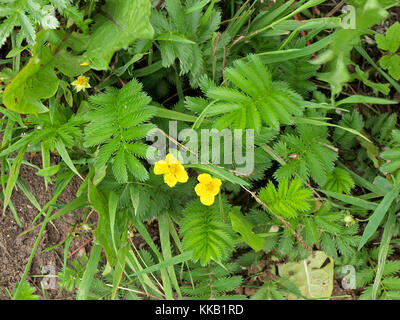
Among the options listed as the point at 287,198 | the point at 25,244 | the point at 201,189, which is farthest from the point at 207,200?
the point at 25,244

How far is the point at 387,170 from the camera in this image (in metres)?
1.52

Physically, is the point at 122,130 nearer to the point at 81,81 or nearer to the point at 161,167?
the point at 161,167

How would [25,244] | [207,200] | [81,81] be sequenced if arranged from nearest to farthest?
[207,200] → [81,81] → [25,244]

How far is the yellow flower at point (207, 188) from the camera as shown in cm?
143

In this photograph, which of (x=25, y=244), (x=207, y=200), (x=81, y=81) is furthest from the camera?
(x=25, y=244)

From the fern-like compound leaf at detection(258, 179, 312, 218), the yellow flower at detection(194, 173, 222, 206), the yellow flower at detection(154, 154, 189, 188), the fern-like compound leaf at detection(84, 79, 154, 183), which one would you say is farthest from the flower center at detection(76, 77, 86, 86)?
the fern-like compound leaf at detection(258, 179, 312, 218)

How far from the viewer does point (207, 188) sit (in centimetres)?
145

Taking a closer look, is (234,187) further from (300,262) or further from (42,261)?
(42,261)

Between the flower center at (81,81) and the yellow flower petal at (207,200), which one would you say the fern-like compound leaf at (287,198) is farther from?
the flower center at (81,81)

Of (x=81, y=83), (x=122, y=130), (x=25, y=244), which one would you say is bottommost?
(x=25, y=244)

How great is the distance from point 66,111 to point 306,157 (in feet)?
3.13

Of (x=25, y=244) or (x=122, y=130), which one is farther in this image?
(x=25, y=244)

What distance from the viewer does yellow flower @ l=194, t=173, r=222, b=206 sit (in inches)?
56.2

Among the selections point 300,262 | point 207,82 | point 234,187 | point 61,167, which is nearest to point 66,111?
point 61,167
